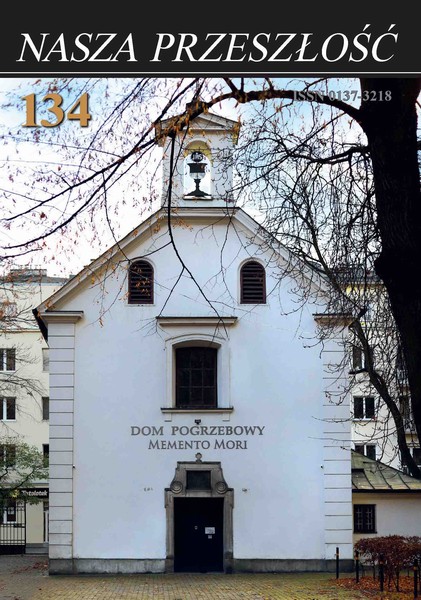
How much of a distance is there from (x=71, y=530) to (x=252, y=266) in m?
8.65

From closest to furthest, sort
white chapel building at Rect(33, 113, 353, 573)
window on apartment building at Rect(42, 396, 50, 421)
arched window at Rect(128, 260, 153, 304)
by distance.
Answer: white chapel building at Rect(33, 113, 353, 573) → arched window at Rect(128, 260, 153, 304) → window on apartment building at Rect(42, 396, 50, 421)

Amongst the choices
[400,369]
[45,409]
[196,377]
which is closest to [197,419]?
[196,377]

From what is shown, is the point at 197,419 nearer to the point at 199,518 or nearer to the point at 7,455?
the point at 199,518

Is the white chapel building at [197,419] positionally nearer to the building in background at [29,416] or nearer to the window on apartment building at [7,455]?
the window on apartment building at [7,455]

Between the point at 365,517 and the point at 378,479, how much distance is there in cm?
134

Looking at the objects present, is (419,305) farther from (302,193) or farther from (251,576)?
(251,576)

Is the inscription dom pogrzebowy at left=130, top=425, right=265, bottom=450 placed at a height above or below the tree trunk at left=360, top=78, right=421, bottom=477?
below

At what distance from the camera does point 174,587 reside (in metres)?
22.3

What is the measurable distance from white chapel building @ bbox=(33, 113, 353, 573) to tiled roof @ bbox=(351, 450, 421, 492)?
5.59 feet

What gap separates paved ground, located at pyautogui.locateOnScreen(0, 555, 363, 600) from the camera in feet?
67.5

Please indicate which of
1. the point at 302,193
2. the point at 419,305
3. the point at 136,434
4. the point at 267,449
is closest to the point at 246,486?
the point at 267,449

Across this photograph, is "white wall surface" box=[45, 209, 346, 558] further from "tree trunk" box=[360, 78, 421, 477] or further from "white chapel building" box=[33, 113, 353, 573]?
"tree trunk" box=[360, 78, 421, 477]

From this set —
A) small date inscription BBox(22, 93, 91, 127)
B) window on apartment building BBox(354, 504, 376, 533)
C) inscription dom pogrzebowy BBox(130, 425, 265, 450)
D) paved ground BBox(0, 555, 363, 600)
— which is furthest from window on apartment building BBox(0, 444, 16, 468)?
small date inscription BBox(22, 93, 91, 127)

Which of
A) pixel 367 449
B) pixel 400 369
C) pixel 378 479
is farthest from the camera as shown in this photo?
pixel 367 449
